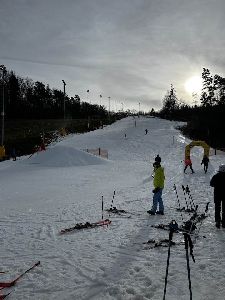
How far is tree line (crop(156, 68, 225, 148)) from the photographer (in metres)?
65.7

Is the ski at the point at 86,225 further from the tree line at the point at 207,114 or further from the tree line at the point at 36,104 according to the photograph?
the tree line at the point at 36,104

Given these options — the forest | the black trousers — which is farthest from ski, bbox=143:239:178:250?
the forest

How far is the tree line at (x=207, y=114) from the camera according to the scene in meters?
65.7

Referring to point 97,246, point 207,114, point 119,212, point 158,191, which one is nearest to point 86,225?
point 97,246

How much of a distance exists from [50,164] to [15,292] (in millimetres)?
26172

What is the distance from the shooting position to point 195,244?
8.64 meters

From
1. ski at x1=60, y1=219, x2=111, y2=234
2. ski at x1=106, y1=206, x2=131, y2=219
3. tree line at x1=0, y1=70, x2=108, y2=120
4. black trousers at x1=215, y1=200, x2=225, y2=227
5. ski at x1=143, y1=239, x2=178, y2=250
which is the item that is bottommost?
ski at x1=106, y1=206, x2=131, y2=219

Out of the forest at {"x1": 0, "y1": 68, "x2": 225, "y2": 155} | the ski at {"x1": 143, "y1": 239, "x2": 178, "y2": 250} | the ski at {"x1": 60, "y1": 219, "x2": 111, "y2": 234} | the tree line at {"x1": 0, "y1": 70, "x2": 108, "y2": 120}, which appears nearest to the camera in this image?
the ski at {"x1": 143, "y1": 239, "x2": 178, "y2": 250}

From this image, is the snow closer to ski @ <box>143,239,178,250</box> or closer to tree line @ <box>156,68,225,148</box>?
ski @ <box>143,239,178,250</box>

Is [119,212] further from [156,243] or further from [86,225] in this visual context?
[156,243]

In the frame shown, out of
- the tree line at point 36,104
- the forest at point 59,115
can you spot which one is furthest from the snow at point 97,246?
the tree line at point 36,104

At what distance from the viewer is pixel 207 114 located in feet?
262

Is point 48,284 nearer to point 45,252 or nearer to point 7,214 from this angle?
point 45,252

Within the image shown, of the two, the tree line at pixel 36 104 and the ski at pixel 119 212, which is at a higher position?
the tree line at pixel 36 104
